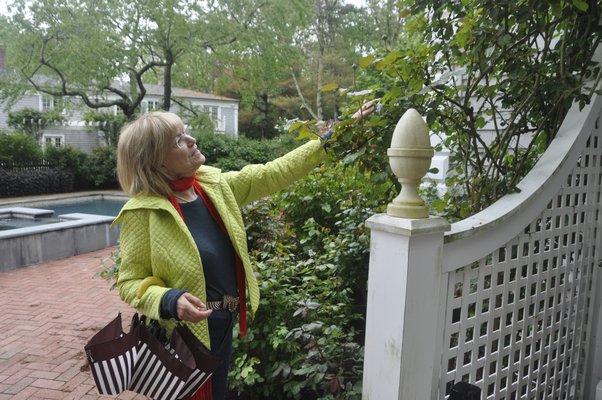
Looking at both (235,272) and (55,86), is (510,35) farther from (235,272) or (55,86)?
(55,86)

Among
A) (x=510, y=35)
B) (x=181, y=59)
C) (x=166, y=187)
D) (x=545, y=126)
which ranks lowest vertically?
(x=166, y=187)

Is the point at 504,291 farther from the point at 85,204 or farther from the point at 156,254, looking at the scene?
the point at 85,204

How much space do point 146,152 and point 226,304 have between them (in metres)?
0.70

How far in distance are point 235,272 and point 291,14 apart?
18.1 meters

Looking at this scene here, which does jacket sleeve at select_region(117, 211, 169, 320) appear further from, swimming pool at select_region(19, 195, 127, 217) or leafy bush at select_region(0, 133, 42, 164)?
leafy bush at select_region(0, 133, 42, 164)

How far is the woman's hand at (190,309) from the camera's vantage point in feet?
5.22

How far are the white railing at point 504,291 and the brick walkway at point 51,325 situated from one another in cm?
234

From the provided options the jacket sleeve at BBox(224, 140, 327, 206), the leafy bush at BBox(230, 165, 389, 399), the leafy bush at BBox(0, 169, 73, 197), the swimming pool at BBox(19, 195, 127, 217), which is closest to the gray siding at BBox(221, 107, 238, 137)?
the leafy bush at BBox(0, 169, 73, 197)

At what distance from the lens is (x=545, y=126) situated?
2.44 meters

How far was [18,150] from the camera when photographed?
1820 centimetres

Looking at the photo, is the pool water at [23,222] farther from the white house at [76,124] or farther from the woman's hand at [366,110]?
the white house at [76,124]

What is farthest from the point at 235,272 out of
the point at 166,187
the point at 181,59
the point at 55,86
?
the point at 55,86

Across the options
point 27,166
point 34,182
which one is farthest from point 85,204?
point 27,166

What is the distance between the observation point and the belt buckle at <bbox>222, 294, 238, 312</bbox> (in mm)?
1922
